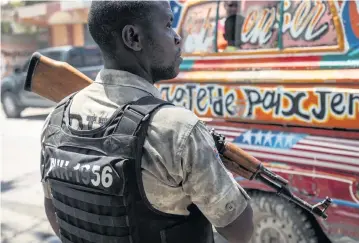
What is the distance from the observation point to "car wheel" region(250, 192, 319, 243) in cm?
253

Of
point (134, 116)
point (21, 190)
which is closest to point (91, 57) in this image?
point (21, 190)

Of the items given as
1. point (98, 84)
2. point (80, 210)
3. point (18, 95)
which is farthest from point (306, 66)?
point (18, 95)

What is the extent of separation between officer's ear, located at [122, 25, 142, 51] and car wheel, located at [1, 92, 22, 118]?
1027cm

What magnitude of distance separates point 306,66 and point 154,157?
1670mm

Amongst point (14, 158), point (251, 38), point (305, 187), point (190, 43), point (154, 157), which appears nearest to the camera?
point (154, 157)

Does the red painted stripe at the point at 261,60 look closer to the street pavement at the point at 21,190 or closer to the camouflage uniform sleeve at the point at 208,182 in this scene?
the camouflage uniform sleeve at the point at 208,182

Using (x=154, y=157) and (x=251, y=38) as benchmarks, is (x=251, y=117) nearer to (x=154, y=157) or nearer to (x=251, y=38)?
(x=251, y=38)

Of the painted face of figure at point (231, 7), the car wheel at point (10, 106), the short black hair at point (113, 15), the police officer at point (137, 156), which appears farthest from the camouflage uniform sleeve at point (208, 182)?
the car wheel at point (10, 106)

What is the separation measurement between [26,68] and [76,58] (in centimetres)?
136

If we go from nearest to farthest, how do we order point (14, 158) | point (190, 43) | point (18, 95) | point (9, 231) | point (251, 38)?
point (251, 38)
point (190, 43)
point (9, 231)
point (14, 158)
point (18, 95)

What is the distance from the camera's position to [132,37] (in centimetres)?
120

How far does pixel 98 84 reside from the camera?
1310 mm

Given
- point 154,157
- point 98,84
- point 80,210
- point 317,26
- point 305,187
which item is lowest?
point 305,187

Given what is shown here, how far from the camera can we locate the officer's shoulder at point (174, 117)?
110cm
